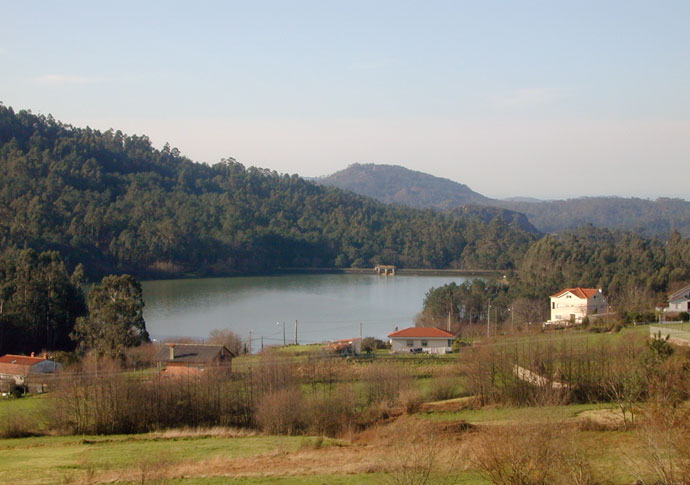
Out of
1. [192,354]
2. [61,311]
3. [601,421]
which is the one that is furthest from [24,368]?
[601,421]

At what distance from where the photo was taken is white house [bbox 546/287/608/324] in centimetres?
3209

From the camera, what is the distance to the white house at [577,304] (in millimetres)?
32094

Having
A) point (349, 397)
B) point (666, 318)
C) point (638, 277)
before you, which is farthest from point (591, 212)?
point (349, 397)

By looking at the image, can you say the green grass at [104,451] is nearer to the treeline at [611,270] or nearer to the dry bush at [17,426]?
the dry bush at [17,426]

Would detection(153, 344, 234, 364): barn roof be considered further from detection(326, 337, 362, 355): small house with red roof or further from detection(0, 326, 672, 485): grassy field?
detection(326, 337, 362, 355): small house with red roof

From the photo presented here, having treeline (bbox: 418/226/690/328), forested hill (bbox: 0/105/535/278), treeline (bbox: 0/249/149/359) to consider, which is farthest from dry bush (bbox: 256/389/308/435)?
forested hill (bbox: 0/105/535/278)

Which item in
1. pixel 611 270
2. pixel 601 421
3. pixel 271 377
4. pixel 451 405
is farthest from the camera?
pixel 611 270

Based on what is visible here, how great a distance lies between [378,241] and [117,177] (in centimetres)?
2756

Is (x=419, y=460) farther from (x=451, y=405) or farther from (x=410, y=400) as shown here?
(x=451, y=405)

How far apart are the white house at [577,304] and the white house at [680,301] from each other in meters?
3.60

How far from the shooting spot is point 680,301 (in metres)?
28.8

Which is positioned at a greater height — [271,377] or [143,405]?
[271,377]

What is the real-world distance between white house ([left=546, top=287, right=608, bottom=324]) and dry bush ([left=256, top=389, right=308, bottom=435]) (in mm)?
19755

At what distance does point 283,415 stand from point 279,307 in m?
27.1
